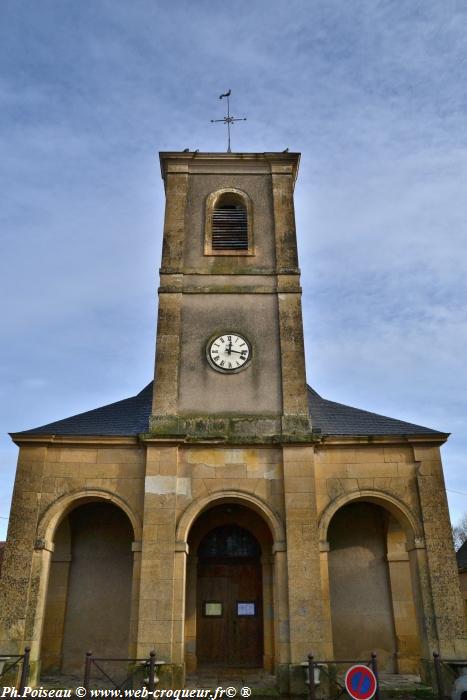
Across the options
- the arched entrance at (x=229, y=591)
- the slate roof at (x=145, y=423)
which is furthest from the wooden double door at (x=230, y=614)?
the slate roof at (x=145, y=423)

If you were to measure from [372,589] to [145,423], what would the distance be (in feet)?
21.8

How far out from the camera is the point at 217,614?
13414 millimetres

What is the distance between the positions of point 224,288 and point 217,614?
7926 millimetres

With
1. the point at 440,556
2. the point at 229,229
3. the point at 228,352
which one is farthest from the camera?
the point at 229,229

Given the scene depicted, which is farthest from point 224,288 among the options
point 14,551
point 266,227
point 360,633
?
point 360,633

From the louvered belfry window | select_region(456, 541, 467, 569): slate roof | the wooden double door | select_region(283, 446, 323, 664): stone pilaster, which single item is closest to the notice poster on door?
the wooden double door

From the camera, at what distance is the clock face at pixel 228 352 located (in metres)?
13.8

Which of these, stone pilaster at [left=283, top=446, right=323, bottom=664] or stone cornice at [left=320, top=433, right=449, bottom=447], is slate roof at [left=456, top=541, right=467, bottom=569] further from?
stone pilaster at [left=283, top=446, right=323, bottom=664]

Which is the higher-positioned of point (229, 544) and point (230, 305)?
point (230, 305)

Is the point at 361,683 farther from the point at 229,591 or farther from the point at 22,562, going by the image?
the point at 22,562

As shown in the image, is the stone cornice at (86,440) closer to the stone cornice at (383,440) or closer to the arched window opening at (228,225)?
the stone cornice at (383,440)

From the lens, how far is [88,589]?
43.4ft

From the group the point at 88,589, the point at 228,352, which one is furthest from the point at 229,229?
the point at 88,589

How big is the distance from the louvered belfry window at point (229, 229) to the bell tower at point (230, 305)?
0.03m
